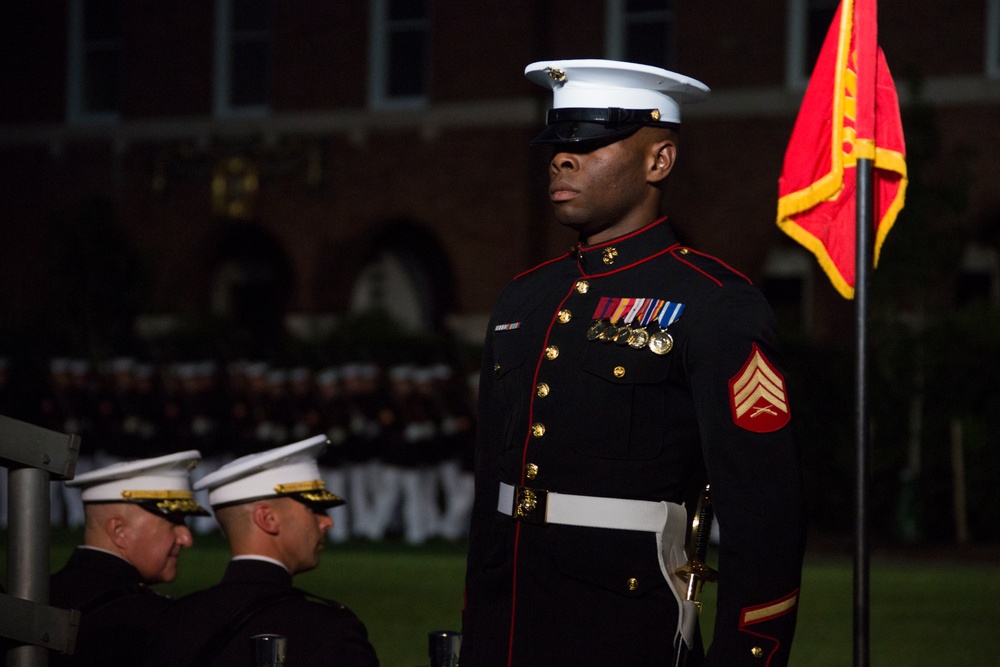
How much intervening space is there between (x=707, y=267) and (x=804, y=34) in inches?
670

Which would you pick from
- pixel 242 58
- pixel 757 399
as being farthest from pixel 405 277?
pixel 757 399

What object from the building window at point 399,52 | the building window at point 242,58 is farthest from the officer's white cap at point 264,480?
the building window at point 242,58

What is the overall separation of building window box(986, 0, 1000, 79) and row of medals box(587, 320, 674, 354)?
55.1 ft

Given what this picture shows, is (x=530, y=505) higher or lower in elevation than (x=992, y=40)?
lower

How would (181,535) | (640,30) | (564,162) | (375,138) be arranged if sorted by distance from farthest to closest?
(375,138), (640,30), (181,535), (564,162)

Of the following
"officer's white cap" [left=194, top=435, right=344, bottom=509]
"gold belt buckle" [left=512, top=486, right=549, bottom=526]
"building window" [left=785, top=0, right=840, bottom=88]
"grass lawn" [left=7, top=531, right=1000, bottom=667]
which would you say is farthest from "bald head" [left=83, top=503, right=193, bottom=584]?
"building window" [left=785, top=0, right=840, bottom=88]

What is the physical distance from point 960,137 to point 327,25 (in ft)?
28.8

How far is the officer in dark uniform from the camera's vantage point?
2922mm

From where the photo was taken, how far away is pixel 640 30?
68.0 feet

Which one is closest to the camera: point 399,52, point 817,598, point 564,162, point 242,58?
point 564,162

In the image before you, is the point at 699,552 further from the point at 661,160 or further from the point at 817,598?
the point at 817,598

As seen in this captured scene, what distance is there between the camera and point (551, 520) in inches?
123

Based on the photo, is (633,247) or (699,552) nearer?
(699,552)

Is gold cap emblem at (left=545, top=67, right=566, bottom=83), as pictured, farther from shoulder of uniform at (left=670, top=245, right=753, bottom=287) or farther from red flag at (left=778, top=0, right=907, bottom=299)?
red flag at (left=778, top=0, right=907, bottom=299)
